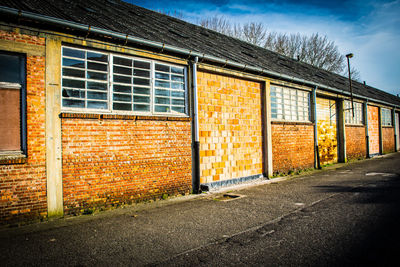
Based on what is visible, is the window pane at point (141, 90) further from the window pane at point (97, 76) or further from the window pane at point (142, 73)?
the window pane at point (97, 76)

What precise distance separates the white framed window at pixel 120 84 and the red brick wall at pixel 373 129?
16.3 metres

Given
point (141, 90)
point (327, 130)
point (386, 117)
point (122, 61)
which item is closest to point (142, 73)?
point (141, 90)

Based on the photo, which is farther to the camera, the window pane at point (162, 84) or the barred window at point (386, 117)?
the barred window at point (386, 117)

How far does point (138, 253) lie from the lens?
11.8 feet

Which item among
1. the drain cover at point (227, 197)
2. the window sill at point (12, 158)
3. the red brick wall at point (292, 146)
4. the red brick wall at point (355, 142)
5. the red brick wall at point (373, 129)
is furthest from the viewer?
the red brick wall at point (373, 129)

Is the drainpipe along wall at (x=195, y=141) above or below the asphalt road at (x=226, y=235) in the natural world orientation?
above

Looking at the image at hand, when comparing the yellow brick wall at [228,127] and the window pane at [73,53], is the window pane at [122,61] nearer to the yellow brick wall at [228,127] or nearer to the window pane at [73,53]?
the window pane at [73,53]

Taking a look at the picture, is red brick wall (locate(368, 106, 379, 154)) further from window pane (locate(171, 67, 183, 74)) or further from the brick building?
window pane (locate(171, 67, 183, 74))

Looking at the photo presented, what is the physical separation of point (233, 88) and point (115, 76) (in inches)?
164

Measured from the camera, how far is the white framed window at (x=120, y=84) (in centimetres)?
579

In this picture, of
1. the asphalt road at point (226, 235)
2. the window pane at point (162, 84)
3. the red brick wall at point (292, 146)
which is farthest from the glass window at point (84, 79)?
the red brick wall at point (292, 146)

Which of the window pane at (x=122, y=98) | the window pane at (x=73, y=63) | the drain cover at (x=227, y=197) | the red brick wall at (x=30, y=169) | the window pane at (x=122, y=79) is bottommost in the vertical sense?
the drain cover at (x=227, y=197)

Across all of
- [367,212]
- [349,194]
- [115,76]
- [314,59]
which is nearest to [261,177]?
[349,194]

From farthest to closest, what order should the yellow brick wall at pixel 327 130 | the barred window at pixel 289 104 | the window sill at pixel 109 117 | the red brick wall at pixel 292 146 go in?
the yellow brick wall at pixel 327 130
the barred window at pixel 289 104
the red brick wall at pixel 292 146
the window sill at pixel 109 117
